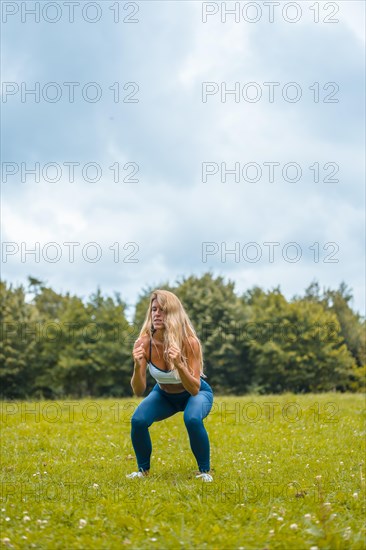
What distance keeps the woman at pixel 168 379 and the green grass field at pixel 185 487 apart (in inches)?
Result: 16.5

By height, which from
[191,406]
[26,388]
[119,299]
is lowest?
[26,388]

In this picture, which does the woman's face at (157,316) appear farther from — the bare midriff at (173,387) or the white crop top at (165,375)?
the bare midriff at (173,387)

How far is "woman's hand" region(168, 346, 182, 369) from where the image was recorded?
7007 mm

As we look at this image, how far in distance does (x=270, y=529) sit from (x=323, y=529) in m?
0.43

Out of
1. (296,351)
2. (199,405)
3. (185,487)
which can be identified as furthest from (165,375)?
(296,351)

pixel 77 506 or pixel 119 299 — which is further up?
pixel 119 299

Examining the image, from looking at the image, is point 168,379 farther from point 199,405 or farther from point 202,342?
point 202,342

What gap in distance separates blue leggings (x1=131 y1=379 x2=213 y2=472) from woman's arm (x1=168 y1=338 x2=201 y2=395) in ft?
0.79

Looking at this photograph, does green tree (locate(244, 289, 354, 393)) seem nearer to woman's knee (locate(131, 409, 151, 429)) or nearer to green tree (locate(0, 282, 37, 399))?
green tree (locate(0, 282, 37, 399))

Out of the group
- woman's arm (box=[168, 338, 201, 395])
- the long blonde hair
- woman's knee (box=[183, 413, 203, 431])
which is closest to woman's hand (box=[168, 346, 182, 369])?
woman's arm (box=[168, 338, 201, 395])

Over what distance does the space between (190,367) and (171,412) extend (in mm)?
775

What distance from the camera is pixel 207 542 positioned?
Answer: 4.68 meters

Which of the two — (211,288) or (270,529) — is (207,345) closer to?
(211,288)

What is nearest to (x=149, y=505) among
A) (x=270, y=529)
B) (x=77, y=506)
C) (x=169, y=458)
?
(x=77, y=506)
